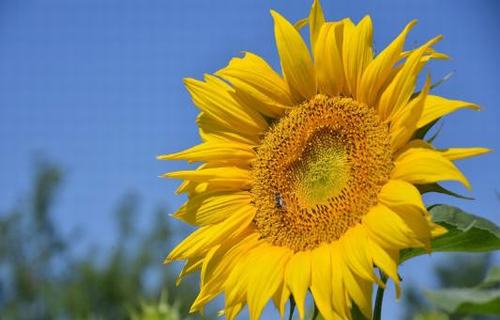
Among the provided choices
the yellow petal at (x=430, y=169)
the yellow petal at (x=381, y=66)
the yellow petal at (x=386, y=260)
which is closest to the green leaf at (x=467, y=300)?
the yellow petal at (x=386, y=260)

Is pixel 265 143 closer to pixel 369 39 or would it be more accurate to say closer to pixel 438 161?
pixel 369 39

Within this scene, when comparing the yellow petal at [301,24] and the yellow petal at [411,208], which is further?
the yellow petal at [301,24]

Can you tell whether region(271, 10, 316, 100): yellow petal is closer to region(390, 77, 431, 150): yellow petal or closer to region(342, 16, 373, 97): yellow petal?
region(342, 16, 373, 97): yellow petal

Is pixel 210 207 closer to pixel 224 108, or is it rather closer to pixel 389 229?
pixel 224 108

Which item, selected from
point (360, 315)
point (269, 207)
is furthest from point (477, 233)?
point (269, 207)

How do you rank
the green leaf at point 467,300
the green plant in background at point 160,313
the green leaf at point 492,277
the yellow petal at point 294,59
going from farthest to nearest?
the green plant in background at point 160,313
the yellow petal at point 294,59
the green leaf at point 492,277
the green leaf at point 467,300

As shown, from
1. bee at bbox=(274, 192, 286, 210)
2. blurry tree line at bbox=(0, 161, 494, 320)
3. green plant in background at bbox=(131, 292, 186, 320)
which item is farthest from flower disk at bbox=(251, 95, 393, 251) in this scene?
blurry tree line at bbox=(0, 161, 494, 320)

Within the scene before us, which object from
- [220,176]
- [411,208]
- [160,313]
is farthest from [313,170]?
[160,313]

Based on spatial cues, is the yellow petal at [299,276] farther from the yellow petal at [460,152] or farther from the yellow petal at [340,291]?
the yellow petal at [460,152]
